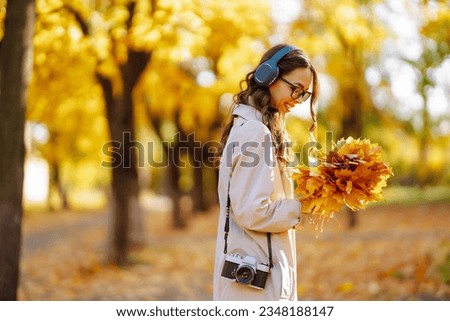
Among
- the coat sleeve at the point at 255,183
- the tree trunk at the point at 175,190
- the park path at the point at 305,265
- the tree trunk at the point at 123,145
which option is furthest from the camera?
the tree trunk at the point at 175,190

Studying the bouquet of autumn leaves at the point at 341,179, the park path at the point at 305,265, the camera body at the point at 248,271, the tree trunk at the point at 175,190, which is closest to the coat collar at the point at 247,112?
the bouquet of autumn leaves at the point at 341,179

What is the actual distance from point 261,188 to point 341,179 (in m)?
0.50

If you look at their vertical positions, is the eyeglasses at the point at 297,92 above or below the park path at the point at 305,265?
above

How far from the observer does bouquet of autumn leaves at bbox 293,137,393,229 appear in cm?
327

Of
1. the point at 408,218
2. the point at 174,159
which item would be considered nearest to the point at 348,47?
the point at 408,218

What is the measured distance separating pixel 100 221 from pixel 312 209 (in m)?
24.2

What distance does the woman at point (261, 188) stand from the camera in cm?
308

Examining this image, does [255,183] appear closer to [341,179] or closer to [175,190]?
[341,179]

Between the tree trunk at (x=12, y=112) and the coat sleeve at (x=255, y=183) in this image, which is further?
the tree trunk at (x=12, y=112)

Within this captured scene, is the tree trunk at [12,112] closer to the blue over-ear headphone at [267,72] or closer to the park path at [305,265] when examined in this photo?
the park path at [305,265]

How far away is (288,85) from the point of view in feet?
10.8

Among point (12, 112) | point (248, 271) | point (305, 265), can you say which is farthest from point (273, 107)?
point (305, 265)
